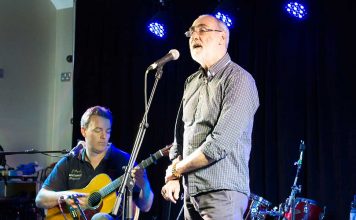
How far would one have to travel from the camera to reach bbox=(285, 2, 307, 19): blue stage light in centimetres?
523

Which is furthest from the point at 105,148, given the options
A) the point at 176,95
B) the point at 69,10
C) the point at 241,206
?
the point at 69,10

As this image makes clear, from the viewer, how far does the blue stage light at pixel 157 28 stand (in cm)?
618

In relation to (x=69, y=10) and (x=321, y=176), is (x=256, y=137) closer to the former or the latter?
(x=321, y=176)

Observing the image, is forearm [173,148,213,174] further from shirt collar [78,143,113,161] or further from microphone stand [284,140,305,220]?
microphone stand [284,140,305,220]

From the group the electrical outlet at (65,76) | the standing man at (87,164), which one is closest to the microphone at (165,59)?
the standing man at (87,164)

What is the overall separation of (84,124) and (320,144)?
255cm

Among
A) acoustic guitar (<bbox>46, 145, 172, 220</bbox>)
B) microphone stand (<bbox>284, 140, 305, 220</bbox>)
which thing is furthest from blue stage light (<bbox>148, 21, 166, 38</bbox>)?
acoustic guitar (<bbox>46, 145, 172, 220</bbox>)

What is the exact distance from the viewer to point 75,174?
392cm

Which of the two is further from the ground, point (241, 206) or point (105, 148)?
point (105, 148)

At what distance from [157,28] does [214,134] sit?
163 inches

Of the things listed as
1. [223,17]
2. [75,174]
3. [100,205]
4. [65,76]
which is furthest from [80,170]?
[65,76]

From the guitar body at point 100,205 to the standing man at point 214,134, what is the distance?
1303mm

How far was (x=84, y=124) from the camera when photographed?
4.01 meters

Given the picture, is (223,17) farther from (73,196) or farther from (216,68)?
(216,68)
